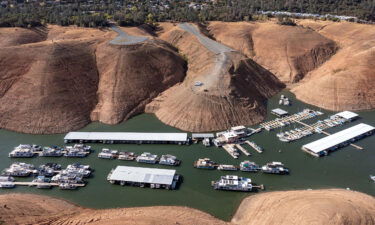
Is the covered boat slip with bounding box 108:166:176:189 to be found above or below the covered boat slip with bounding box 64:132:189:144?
below

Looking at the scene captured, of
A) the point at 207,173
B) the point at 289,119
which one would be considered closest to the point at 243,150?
the point at 207,173

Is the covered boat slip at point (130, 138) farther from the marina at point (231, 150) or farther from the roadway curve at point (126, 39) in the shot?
the roadway curve at point (126, 39)

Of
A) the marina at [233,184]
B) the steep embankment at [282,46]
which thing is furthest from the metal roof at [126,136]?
the steep embankment at [282,46]

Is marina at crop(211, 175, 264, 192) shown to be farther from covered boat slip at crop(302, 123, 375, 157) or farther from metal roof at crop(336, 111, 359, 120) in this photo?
metal roof at crop(336, 111, 359, 120)

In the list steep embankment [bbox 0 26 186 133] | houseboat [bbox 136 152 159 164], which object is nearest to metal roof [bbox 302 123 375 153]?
houseboat [bbox 136 152 159 164]

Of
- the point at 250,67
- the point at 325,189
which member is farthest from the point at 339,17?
the point at 325,189
